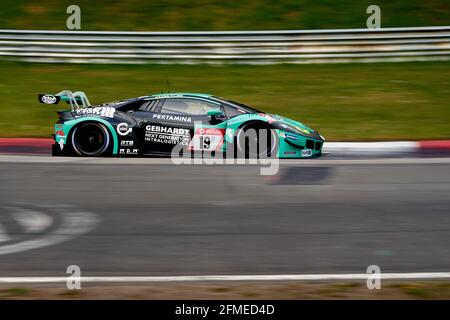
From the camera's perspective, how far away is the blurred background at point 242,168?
791cm

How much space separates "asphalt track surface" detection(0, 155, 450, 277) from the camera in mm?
7832

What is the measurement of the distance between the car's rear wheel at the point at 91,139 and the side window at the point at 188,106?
3.10 feet

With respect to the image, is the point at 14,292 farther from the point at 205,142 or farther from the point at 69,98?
the point at 69,98

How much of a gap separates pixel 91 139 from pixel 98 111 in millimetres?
425

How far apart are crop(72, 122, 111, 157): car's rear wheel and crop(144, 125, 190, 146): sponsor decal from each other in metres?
0.60

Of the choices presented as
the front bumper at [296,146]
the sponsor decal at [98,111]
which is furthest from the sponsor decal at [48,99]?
the front bumper at [296,146]

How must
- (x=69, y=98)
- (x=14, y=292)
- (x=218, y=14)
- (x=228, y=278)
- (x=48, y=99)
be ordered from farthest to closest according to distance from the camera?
1. (x=218, y=14)
2. (x=69, y=98)
3. (x=48, y=99)
4. (x=228, y=278)
5. (x=14, y=292)

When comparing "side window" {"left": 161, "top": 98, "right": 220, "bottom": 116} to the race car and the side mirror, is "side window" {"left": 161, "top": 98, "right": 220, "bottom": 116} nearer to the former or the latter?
the race car

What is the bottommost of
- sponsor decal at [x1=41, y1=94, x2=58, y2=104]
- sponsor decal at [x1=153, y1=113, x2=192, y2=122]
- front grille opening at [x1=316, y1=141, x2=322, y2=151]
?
front grille opening at [x1=316, y1=141, x2=322, y2=151]

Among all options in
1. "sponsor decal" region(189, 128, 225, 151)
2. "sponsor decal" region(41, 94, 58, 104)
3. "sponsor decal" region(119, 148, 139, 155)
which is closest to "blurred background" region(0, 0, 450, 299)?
"sponsor decal" region(119, 148, 139, 155)

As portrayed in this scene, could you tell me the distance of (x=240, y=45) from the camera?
19.4 metres

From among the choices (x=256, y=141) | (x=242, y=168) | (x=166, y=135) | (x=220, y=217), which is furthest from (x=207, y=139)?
(x=220, y=217)

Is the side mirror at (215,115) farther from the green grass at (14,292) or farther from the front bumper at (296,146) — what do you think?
the green grass at (14,292)
